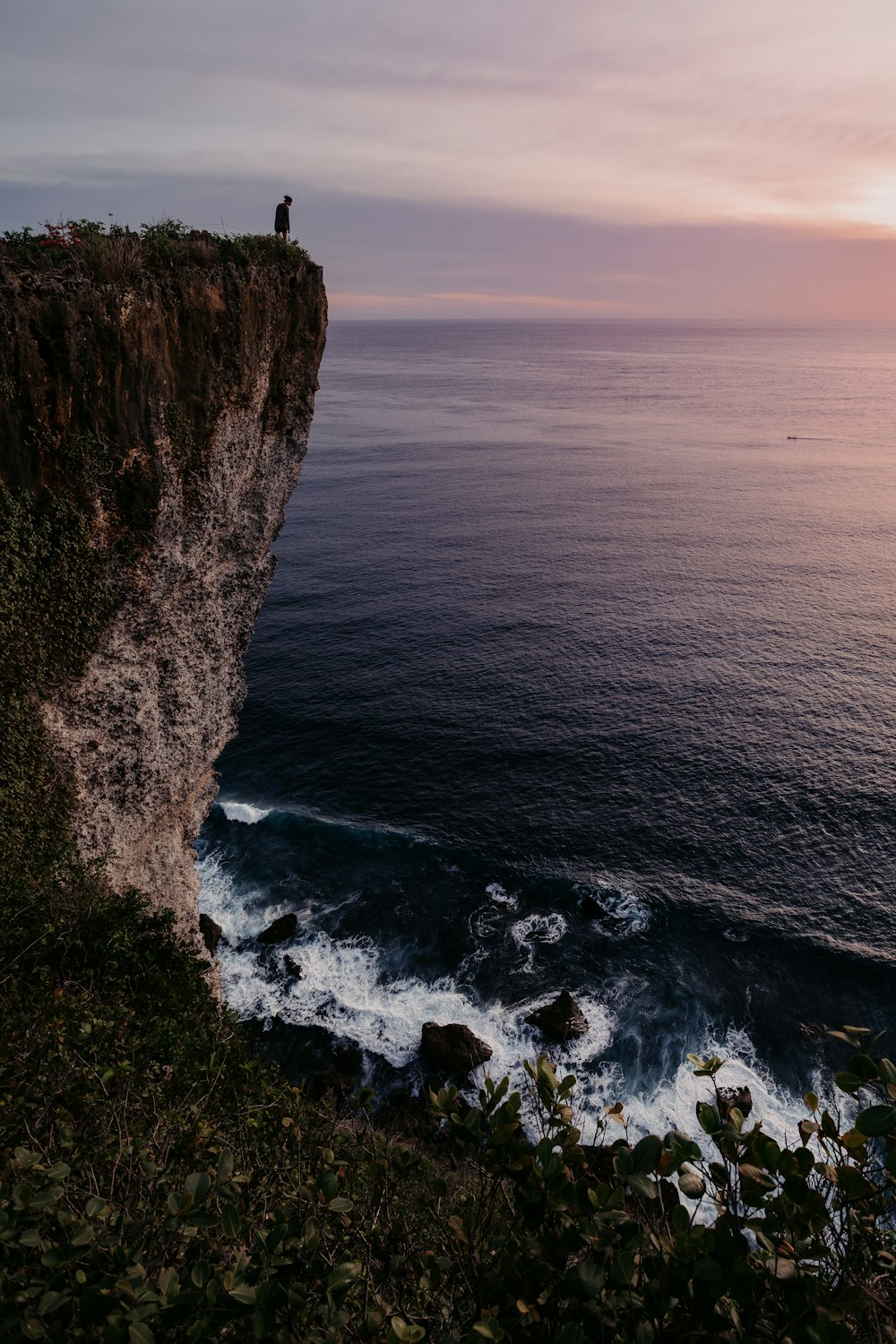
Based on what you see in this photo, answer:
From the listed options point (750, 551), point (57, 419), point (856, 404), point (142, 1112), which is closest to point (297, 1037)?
point (142, 1112)

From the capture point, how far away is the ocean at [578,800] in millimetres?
35531

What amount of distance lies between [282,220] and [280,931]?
33.1 metres

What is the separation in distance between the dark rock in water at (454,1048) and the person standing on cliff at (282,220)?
110 ft

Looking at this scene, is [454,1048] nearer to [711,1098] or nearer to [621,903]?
[711,1098]

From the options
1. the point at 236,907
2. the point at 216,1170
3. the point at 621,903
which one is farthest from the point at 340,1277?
the point at 236,907

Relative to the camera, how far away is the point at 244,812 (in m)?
48.5

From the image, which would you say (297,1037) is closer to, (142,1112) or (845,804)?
(142,1112)

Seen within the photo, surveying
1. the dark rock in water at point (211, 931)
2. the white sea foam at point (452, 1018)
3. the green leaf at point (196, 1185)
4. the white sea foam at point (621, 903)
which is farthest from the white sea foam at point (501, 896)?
the green leaf at point (196, 1185)

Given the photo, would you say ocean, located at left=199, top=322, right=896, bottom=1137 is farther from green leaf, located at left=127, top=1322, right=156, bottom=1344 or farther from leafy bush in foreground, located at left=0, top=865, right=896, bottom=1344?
green leaf, located at left=127, top=1322, right=156, bottom=1344

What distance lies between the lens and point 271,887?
141 feet

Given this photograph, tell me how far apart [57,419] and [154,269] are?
5706 mm

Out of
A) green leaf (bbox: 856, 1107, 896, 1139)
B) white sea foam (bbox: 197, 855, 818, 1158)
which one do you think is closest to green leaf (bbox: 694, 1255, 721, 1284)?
green leaf (bbox: 856, 1107, 896, 1139)

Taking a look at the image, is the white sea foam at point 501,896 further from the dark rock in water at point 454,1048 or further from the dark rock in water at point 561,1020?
the dark rock in water at point 454,1048

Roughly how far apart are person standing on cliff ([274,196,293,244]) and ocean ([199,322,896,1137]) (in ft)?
107
